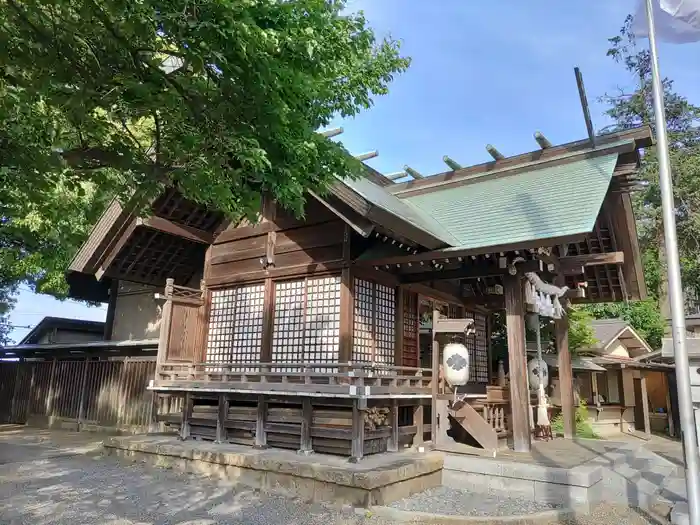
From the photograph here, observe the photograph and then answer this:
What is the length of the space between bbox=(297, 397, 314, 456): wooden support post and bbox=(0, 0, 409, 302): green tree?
4.44 m

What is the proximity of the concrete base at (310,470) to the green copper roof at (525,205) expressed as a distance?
12.5 feet

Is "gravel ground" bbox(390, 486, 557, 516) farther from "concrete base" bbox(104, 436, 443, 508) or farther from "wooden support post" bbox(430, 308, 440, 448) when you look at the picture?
"wooden support post" bbox(430, 308, 440, 448)

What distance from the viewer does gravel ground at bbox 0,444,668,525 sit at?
6.31 metres

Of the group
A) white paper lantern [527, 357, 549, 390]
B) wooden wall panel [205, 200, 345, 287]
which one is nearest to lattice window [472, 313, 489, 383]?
white paper lantern [527, 357, 549, 390]

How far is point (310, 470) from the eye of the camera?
746 centimetres

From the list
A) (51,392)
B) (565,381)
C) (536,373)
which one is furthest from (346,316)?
(51,392)

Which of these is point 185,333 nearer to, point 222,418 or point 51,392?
point 222,418

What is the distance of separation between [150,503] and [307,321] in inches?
170

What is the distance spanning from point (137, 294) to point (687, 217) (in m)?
23.2

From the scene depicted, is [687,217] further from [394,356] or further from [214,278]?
[214,278]

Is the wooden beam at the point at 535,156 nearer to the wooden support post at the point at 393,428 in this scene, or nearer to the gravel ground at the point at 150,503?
the wooden support post at the point at 393,428

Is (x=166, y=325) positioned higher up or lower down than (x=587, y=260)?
lower down

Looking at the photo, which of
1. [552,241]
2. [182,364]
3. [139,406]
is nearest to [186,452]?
[182,364]

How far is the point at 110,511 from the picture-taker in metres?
6.57
